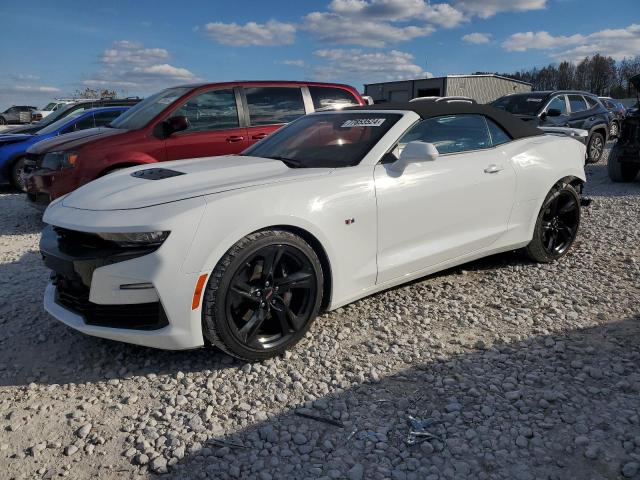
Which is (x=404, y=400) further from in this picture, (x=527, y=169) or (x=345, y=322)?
(x=527, y=169)

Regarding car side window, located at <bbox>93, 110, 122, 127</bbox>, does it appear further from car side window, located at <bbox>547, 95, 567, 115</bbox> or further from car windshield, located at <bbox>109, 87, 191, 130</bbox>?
car side window, located at <bbox>547, 95, 567, 115</bbox>

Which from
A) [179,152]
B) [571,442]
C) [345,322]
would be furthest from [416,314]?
[179,152]

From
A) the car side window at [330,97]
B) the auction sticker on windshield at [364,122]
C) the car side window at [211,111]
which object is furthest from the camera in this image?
the car side window at [330,97]

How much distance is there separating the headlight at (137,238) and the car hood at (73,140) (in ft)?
12.7

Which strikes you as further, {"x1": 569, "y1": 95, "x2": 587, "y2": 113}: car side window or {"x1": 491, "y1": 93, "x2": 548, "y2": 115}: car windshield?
{"x1": 569, "y1": 95, "x2": 587, "y2": 113}: car side window

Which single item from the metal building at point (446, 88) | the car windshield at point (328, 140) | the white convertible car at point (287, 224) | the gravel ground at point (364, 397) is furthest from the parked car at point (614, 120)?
the metal building at point (446, 88)

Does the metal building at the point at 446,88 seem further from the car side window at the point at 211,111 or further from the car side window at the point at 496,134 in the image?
the car side window at the point at 496,134

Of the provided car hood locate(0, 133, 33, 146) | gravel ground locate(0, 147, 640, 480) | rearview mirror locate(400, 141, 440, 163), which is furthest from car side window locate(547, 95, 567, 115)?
car hood locate(0, 133, 33, 146)

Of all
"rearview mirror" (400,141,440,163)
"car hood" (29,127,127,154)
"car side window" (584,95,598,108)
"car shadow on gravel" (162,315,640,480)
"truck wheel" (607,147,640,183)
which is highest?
"car side window" (584,95,598,108)

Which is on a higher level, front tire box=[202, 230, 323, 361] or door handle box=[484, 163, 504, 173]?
door handle box=[484, 163, 504, 173]

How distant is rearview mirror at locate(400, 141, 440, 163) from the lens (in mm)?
3232

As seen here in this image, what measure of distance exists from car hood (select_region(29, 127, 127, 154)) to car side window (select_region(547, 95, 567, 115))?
8290mm

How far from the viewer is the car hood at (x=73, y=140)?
599 centimetres

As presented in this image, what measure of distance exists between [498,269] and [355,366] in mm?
2170
